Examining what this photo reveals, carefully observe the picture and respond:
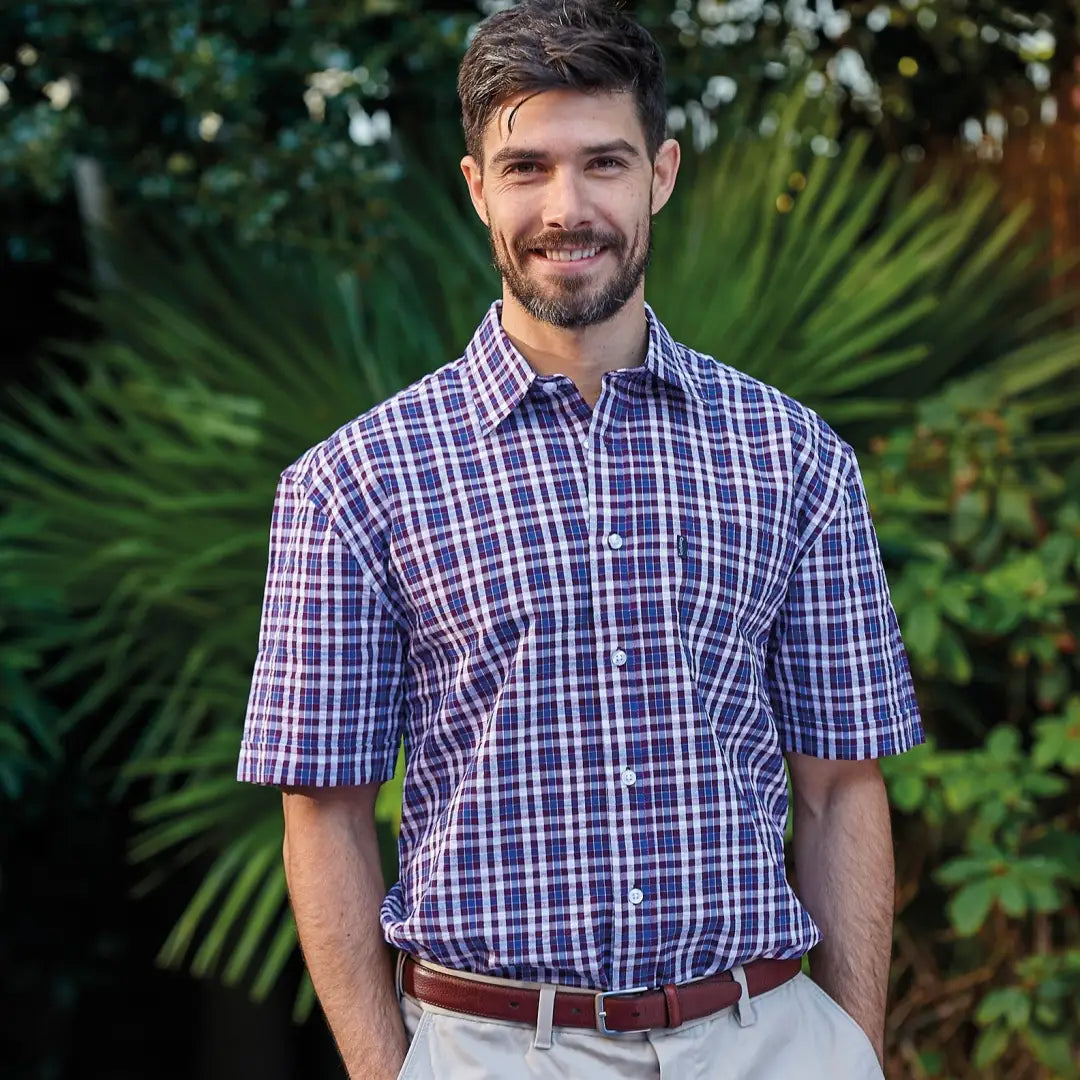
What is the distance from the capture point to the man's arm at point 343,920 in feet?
5.52

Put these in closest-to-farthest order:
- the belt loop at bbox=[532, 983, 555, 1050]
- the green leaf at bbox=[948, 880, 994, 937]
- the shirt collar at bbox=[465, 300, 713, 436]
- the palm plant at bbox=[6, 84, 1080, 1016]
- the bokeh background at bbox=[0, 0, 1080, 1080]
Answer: the belt loop at bbox=[532, 983, 555, 1050] → the shirt collar at bbox=[465, 300, 713, 436] → the green leaf at bbox=[948, 880, 994, 937] → the bokeh background at bbox=[0, 0, 1080, 1080] → the palm plant at bbox=[6, 84, 1080, 1016]

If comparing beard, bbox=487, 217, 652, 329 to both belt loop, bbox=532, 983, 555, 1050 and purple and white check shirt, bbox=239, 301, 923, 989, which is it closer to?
purple and white check shirt, bbox=239, 301, 923, 989

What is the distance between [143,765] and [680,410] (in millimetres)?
1774

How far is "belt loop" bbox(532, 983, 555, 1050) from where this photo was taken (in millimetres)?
1591

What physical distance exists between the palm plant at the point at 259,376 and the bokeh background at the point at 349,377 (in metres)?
0.01

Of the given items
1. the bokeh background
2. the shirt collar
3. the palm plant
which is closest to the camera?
the shirt collar

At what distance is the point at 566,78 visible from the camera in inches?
65.4

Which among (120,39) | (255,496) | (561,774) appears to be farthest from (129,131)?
(561,774)

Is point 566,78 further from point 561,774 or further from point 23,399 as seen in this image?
point 23,399

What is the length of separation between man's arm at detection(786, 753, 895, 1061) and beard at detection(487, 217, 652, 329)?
1.82ft

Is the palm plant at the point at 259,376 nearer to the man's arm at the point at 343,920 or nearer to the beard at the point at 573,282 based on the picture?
the man's arm at the point at 343,920

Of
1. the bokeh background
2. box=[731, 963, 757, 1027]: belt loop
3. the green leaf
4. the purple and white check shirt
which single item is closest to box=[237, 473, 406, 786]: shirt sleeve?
the purple and white check shirt

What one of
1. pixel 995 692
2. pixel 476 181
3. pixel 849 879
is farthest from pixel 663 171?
pixel 995 692

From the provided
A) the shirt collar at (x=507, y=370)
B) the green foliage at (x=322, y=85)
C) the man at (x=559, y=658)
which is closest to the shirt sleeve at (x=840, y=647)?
the man at (x=559, y=658)
